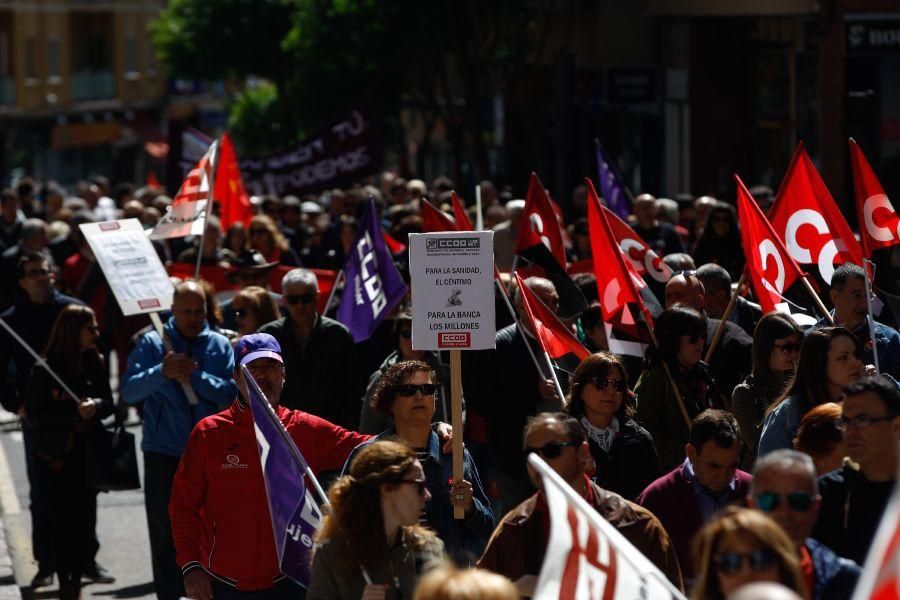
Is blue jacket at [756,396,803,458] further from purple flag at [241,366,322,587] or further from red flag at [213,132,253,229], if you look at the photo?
red flag at [213,132,253,229]

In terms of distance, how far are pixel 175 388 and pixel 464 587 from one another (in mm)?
5138

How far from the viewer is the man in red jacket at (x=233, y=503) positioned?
7.25 meters

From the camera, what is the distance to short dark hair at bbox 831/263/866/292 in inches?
351

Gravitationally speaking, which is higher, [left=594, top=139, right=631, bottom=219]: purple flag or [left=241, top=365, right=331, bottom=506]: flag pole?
[left=594, top=139, right=631, bottom=219]: purple flag

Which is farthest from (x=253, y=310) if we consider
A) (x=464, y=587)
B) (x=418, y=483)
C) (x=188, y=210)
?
(x=464, y=587)

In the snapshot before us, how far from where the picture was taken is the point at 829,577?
5.15 meters

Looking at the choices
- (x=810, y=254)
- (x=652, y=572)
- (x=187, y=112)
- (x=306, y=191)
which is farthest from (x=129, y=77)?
(x=652, y=572)

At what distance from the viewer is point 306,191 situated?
21.5 m

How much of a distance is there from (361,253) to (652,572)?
23.5 ft

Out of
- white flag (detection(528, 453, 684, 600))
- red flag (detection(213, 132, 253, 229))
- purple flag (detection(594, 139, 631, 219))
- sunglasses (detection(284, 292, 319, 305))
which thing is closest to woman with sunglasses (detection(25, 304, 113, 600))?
sunglasses (detection(284, 292, 319, 305))

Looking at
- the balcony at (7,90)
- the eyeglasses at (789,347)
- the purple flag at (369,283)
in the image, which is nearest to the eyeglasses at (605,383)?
the eyeglasses at (789,347)

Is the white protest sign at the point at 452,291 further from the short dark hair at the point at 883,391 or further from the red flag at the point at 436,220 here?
the red flag at the point at 436,220

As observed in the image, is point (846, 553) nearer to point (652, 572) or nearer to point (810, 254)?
point (652, 572)

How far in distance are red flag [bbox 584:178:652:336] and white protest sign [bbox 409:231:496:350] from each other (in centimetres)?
170
